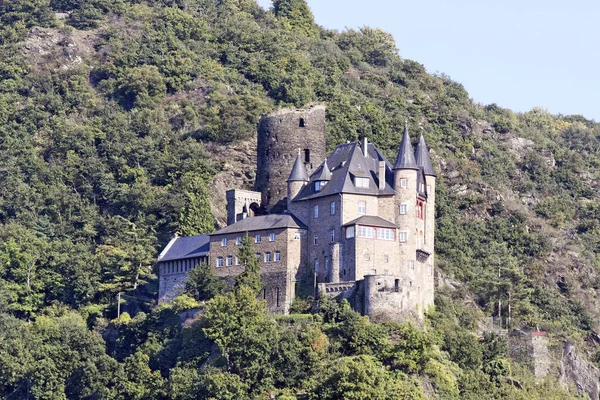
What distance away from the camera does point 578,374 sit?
9619 centimetres

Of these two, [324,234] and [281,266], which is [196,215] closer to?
[281,266]

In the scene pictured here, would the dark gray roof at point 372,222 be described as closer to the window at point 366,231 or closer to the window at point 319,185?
the window at point 366,231

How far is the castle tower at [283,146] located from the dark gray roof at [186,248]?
15.8ft

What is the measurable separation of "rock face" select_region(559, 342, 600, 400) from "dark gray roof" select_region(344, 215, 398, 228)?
14.8 meters

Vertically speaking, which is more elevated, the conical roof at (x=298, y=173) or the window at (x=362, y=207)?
the conical roof at (x=298, y=173)

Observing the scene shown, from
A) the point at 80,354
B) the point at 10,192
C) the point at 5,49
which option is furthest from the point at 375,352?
the point at 5,49

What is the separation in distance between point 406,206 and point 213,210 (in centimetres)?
1941

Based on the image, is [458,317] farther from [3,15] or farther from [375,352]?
[3,15]

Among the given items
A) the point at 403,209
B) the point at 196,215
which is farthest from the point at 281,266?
the point at 196,215

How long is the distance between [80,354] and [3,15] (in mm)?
53172

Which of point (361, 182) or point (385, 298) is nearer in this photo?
point (385, 298)

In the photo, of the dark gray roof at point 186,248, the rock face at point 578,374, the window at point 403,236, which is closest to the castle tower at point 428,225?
the window at point 403,236

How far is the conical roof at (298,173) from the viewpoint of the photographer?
9488 centimetres

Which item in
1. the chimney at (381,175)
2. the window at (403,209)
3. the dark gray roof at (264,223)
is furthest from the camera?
the dark gray roof at (264,223)
